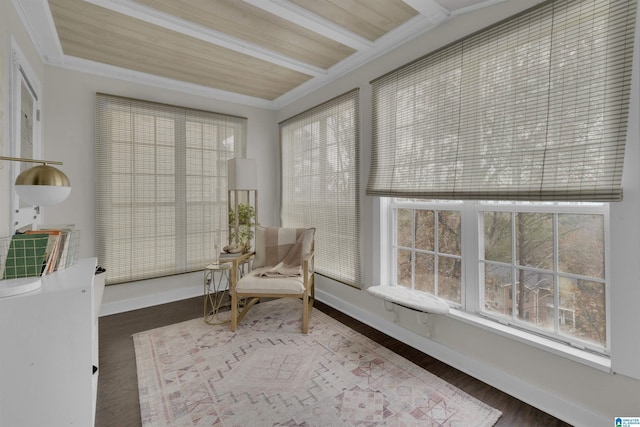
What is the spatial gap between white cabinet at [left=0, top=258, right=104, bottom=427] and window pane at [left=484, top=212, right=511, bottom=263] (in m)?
2.36

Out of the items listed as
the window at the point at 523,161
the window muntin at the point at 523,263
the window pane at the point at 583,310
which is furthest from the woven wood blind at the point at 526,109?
the window pane at the point at 583,310

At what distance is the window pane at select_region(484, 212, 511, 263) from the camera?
198cm

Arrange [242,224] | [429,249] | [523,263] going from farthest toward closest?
1. [242,224]
2. [429,249]
3. [523,263]

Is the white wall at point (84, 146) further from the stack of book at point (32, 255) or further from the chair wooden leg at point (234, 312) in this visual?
the stack of book at point (32, 255)

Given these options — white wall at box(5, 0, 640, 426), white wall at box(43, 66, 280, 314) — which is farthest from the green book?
white wall at box(43, 66, 280, 314)

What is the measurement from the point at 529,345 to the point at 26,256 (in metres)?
2.81

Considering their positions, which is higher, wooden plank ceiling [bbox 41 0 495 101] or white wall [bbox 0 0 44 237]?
wooden plank ceiling [bbox 41 0 495 101]

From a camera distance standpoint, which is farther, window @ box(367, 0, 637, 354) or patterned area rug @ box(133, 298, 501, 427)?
patterned area rug @ box(133, 298, 501, 427)

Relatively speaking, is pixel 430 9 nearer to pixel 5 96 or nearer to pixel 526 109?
pixel 526 109

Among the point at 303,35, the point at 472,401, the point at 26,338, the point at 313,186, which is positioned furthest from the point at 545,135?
the point at 26,338

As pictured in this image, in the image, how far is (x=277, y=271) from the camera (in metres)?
2.97

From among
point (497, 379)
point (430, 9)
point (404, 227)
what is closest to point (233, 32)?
point (430, 9)

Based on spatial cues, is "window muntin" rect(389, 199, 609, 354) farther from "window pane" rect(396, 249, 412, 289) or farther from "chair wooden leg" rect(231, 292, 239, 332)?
"chair wooden leg" rect(231, 292, 239, 332)

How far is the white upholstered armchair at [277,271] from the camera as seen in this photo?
2.70 meters
